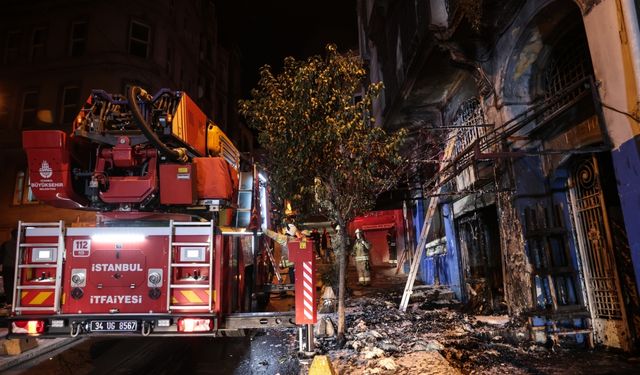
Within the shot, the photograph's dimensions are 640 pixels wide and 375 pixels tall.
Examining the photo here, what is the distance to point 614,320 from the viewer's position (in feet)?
21.2

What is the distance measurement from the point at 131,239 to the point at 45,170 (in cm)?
163

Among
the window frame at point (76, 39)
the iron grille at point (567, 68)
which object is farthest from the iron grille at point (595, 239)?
the window frame at point (76, 39)

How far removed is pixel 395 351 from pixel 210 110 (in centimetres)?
2528

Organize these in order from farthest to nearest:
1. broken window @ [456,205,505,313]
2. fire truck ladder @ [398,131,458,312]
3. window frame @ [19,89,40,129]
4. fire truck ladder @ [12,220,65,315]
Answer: window frame @ [19,89,40,129]
fire truck ladder @ [398,131,458,312]
broken window @ [456,205,505,313]
fire truck ladder @ [12,220,65,315]

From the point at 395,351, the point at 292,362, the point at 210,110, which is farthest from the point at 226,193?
the point at 210,110

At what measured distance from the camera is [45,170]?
543cm

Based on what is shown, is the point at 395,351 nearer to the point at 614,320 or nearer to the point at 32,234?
the point at 614,320

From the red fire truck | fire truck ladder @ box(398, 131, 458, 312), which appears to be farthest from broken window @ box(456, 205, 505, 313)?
the red fire truck

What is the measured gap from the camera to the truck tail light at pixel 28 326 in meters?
4.99

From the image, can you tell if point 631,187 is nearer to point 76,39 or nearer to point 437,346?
point 437,346

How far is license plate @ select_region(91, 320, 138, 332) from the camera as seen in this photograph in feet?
16.3

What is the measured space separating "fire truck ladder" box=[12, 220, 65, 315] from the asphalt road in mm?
1591

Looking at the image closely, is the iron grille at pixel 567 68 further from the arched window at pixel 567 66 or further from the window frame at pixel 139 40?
the window frame at pixel 139 40

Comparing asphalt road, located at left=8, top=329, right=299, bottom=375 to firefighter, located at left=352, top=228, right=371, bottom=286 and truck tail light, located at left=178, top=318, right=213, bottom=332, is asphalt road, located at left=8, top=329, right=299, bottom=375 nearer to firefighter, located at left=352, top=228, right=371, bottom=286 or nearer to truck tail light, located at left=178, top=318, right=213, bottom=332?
truck tail light, located at left=178, top=318, right=213, bottom=332
